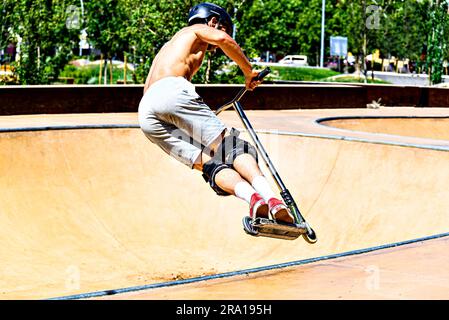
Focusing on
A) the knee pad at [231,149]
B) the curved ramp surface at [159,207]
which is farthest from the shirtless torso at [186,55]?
the curved ramp surface at [159,207]

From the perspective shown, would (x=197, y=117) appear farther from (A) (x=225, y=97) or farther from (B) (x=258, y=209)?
→ (A) (x=225, y=97)

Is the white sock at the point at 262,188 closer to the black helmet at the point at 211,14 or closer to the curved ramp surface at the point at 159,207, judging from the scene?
the black helmet at the point at 211,14

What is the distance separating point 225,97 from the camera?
62.7 ft

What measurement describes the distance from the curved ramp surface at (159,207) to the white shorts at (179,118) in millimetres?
1941

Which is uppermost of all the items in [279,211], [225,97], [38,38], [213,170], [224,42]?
[224,42]

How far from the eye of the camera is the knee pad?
619 cm

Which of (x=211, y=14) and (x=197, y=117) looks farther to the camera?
(x=211, y=14)

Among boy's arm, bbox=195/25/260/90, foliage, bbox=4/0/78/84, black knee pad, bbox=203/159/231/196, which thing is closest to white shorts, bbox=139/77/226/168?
black knee pad, bbox=203/159/231/196

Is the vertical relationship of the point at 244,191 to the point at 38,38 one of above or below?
above

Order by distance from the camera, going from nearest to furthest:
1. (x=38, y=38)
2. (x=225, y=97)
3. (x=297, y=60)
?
(x=225, y=97)
(x=38, y=38)
(x=297, y=60)

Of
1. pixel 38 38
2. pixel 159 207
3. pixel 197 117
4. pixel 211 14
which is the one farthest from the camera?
pixel 38 38

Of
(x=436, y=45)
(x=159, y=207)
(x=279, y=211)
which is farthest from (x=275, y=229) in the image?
(x=436, y=45)

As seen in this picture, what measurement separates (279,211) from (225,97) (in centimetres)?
1352

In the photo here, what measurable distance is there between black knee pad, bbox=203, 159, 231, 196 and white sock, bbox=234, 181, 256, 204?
0.72 ft
